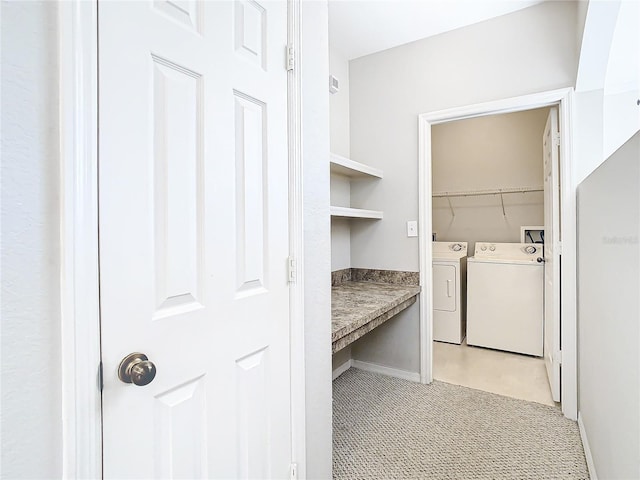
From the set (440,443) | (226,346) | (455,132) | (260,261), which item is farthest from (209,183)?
(455,132)

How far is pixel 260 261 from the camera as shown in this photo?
1.09 m

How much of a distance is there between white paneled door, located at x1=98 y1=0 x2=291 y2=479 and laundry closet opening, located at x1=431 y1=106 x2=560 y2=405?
207 cm

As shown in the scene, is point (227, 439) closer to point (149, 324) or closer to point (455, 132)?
point (149, 324)

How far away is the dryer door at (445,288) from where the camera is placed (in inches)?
140

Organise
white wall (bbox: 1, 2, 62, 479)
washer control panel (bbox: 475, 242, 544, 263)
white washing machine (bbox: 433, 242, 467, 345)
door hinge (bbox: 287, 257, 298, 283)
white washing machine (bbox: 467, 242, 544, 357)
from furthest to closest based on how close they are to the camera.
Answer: white washing machine (bbox: 433, 242, 467, 345) → washer control panel (bbox: 475, 242, 544, 263) → white washing machine (bbox: 467, 242, 544, 357) → door hinge (bbox: 287, 257, 298, 283) → white wall (bbox: 1, 2, 62, 479)

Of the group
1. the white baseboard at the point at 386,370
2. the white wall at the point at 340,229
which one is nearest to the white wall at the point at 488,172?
the white wall at the point at 340,229

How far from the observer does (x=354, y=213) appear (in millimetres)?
2418

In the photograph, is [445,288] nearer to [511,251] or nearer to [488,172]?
[511,251]

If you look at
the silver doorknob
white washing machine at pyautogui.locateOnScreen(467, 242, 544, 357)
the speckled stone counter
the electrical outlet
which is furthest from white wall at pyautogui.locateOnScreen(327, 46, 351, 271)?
the silver doorknob

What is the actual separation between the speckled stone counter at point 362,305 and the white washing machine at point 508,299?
1.13 m

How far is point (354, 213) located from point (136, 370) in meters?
1.87

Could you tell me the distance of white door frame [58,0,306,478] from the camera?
62 centimetres

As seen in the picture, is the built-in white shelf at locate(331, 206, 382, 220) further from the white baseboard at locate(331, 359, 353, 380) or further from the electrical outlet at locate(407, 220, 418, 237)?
the white baseboard at locate(331, 359, 353, 380)

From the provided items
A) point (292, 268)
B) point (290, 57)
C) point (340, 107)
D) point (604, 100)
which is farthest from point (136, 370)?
point (604, 100)
